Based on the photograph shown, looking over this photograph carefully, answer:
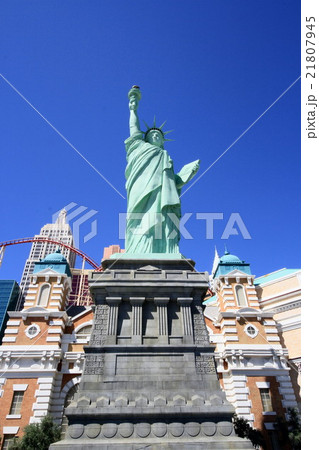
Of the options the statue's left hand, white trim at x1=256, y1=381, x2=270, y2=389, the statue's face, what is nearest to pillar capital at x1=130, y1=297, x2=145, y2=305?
the statue's face

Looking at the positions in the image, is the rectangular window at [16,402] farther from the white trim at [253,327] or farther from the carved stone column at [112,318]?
the white trim at [253,327]

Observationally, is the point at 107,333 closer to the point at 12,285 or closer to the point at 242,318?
the point at 242,318

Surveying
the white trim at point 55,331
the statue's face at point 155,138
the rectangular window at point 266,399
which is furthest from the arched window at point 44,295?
the rectangular window at point 266,399

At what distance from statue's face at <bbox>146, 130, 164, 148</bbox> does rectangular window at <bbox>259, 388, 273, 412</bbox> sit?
18.1 metres

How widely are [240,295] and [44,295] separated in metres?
15.7

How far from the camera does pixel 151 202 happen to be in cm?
1681

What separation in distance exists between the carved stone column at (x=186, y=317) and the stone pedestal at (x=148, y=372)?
0.04 m

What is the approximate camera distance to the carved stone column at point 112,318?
10677 millimetres

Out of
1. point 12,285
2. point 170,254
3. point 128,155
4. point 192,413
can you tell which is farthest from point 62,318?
point 12,285

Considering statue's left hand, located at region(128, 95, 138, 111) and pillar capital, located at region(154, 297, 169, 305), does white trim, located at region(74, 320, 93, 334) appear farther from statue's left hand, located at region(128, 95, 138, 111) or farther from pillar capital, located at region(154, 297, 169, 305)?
statue's left hand, located at region(128, 95, 138, 111)

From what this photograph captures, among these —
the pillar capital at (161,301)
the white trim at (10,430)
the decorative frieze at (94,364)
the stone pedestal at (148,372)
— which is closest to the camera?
the stone pedestal at (148,372)

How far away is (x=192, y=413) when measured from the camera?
882cm

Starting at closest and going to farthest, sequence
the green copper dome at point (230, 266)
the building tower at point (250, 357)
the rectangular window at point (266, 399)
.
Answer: the building tower at point (250, 357) < the rectangular window at point (266, 399) < the green copper dome at point (230, 266)
